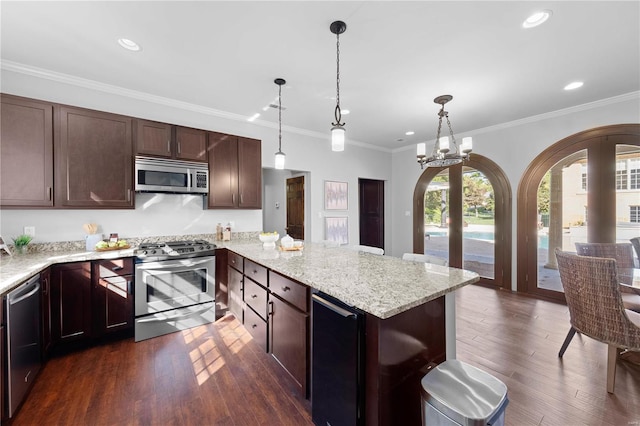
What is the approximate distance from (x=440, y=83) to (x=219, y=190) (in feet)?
10.2

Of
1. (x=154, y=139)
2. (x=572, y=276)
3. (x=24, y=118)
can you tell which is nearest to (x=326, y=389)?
(x=572, y=276)

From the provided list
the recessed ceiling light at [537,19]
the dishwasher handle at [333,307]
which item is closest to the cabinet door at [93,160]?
the dishwasher handle at [333,307]

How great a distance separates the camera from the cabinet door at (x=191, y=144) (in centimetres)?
328

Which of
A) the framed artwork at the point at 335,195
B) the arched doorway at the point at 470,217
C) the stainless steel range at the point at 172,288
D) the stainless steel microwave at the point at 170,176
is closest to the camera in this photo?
the stainless steel range at the point at 172,288

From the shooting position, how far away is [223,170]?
361 centimetres

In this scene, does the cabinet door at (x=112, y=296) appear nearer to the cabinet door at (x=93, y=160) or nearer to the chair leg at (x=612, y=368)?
the cabinet door at (x=93, y=160)

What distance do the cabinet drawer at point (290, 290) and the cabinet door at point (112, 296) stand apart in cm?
162

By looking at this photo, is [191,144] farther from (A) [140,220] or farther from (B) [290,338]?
(B) [290,338]

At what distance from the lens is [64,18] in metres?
2.00

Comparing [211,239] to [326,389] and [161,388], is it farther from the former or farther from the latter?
[326,389]

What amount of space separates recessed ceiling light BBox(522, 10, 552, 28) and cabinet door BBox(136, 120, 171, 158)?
374cm

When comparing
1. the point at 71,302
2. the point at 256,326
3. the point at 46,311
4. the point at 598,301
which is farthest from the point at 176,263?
the point at 598,301

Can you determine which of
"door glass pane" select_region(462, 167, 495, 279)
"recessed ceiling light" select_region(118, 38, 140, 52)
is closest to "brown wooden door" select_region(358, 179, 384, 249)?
"door glass pane" select_region(462, 167, 495, 279)

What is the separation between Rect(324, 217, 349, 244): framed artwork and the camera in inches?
203
